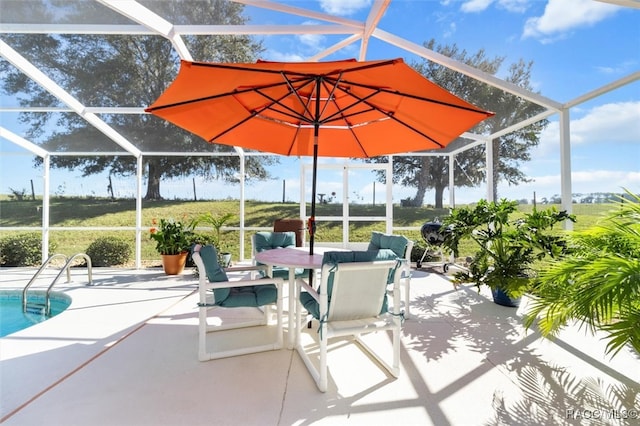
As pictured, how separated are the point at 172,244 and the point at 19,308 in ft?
7.56

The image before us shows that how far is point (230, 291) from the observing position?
2730mm

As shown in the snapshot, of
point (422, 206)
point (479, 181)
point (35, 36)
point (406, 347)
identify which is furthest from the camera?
point (422, 206)

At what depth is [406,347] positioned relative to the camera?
2842 millimetres

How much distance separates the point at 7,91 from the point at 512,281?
25.5 feet

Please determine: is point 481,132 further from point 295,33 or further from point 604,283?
point 604,283

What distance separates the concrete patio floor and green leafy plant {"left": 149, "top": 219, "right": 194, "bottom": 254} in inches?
93.7

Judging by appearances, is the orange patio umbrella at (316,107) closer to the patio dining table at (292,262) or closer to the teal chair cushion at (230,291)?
the patio dining table at (292,262)

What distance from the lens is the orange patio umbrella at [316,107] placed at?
2.21 meters

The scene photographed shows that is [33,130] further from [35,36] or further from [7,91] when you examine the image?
[35,36]

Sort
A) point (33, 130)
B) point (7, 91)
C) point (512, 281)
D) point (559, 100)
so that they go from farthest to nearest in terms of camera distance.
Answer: point (33, 130) < point (7, 91) < point (559, 100) < point (512, 281)

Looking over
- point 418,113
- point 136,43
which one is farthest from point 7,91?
point 418,113

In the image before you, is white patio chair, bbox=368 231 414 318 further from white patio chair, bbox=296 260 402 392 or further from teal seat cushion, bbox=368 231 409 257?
white patio chair, bbox=296 260 402 392

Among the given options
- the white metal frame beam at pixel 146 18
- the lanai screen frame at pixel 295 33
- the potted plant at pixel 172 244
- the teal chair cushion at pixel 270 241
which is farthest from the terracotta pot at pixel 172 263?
the white metal frame beam at pixel 146 18

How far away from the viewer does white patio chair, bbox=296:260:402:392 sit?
6.89 feet
